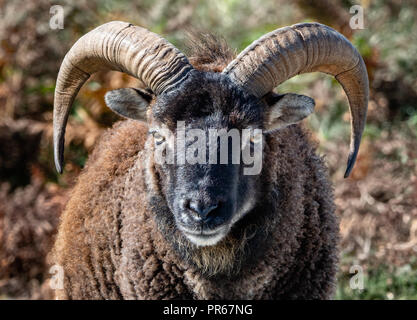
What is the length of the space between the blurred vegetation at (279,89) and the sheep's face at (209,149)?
3.43 m

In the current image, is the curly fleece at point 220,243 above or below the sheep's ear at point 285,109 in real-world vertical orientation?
below

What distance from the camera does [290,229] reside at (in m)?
5.78

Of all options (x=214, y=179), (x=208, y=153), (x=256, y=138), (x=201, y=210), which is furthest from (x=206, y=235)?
(x=256, y=138)

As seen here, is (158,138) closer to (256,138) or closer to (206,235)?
(256,138)

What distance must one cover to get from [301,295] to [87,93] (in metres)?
6.96

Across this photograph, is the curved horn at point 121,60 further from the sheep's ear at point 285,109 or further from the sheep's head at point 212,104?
the sheep's ear at point 285,109

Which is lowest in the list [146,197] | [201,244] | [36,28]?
[201,244]

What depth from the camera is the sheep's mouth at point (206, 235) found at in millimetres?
4943

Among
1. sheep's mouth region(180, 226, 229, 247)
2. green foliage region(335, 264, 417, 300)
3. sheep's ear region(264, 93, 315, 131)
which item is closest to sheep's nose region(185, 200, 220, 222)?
sheep's mouth region(180, 226, 229, 247)

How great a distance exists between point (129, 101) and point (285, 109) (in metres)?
1.56

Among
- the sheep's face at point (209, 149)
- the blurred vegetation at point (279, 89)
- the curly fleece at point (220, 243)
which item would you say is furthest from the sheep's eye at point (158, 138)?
the blurred vegetation at point (279, 89)

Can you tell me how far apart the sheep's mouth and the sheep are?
13 mm

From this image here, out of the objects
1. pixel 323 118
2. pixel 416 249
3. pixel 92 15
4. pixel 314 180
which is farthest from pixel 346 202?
pixel 92 15

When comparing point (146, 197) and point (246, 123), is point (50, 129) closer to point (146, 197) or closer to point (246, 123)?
point (146, 197)
